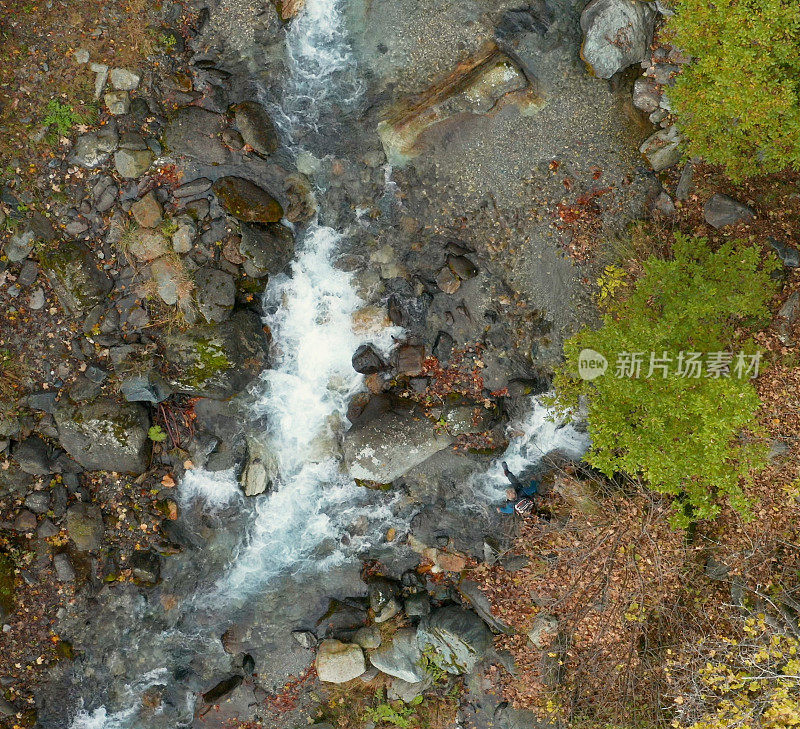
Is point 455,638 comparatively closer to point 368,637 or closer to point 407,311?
point 368,637

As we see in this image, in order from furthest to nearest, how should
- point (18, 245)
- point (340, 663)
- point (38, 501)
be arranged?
point (340, 663)
point (38, 501)
point (18, 245)

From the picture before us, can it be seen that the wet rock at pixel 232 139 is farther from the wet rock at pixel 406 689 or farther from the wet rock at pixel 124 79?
the wet rock at pixel 406 689

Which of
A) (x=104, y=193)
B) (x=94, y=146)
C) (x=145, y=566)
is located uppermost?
(x=94, y=146)

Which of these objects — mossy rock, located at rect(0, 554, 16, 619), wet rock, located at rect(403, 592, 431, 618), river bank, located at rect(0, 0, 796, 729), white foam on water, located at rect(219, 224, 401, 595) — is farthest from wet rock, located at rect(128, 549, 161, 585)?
wet rock, located at rect(403, 592, 431, 618)

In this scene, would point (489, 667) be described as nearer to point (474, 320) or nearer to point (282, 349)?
point (474, 320)

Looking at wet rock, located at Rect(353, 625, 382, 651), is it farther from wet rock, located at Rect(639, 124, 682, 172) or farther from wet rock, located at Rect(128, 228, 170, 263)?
wet rock, located at Rect(639, 124, 682, 172)

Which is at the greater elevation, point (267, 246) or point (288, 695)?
point (267, 246)

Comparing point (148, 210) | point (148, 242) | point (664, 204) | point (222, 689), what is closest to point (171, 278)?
point (148, 242)
